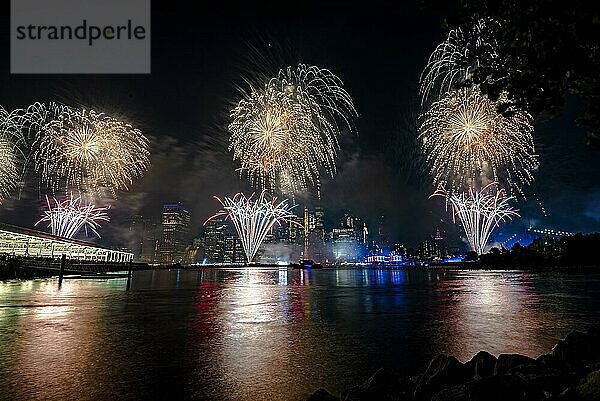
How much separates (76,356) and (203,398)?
4.33 metres

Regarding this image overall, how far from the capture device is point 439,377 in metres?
6.32

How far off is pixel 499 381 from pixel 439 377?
1200 mm

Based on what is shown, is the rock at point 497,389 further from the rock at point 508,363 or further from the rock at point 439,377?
the rock at point 508,363

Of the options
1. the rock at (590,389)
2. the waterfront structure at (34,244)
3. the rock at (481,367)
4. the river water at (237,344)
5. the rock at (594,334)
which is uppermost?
the waterfront structure at (34,244)

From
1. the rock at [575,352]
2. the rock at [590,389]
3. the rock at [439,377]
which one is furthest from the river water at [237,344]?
the rock at [590,389]

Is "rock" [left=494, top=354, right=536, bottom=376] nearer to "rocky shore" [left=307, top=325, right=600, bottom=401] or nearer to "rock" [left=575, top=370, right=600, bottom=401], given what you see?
"rocky shore" [left=307, top=325, right=600, bottom=401]

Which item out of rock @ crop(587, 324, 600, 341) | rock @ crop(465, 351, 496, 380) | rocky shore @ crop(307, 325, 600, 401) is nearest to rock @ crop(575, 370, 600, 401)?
rocky shore @ crop(307, 325, 600, 401)

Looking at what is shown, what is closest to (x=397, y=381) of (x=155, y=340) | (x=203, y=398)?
(x=203, y=398)

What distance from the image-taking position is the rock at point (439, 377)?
6.15 metres

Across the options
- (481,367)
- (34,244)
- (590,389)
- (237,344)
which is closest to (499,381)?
(590,389)

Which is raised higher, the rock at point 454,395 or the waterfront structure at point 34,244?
the waterfront structure at point 34,244

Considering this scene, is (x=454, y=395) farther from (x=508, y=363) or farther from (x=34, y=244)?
(x=34, y=244)

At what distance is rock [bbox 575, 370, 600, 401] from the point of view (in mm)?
4743

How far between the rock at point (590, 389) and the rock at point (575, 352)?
259 cm
